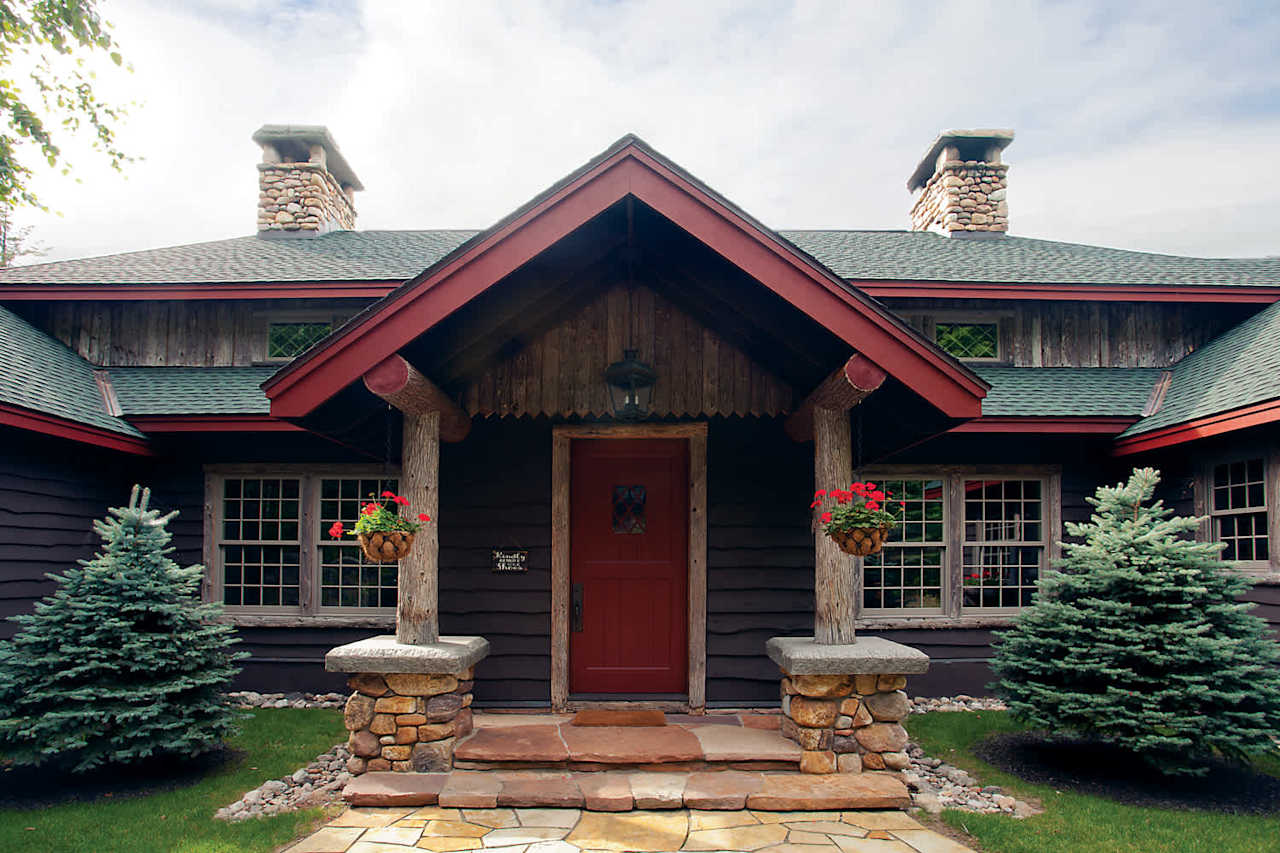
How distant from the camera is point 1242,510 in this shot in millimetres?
6406

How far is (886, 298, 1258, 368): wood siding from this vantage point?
8.00 m

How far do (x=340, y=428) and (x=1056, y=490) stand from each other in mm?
6187

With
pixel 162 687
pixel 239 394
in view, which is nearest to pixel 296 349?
pixel 239 394

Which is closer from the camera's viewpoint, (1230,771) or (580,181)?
(580,181)

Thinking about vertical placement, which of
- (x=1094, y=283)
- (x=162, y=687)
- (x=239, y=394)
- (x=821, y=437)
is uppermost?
(x=1094, y=283)

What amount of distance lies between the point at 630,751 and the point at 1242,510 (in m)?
5.30

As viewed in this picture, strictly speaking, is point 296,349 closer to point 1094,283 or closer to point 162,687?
point 162,687

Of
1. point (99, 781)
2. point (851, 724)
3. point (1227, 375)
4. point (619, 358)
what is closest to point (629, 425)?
point (619, 358)

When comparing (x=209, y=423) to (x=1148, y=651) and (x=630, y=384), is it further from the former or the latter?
(x=1148, y=651)

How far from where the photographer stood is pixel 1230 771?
5.28 metres

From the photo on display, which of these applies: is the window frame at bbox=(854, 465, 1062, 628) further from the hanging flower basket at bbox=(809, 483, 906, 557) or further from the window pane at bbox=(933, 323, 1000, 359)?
the hanging flower basket at bbox=(809, 483, 906, 557)

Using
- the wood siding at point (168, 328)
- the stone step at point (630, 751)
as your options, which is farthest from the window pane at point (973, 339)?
the wood siding at point (168, 328)

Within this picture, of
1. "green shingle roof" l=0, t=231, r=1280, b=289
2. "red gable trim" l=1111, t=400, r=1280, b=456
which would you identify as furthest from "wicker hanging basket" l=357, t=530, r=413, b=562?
"red gable trim" l=1111, t=400, r=1280, b=456

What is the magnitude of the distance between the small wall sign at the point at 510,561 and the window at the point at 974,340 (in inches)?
184
